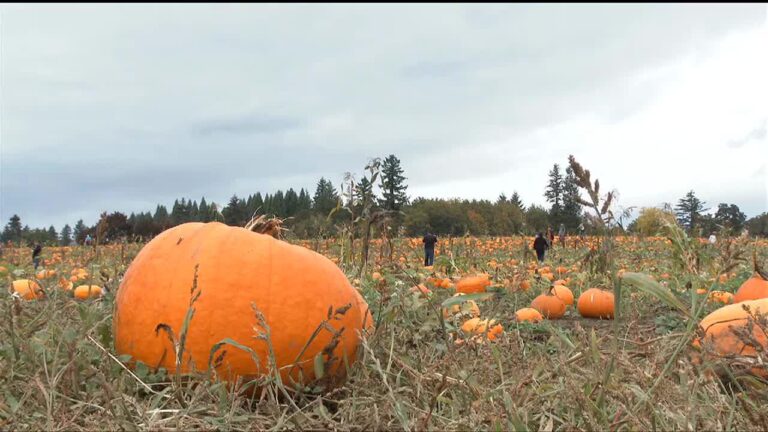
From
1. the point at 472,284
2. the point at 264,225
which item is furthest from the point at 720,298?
the point at 264,225

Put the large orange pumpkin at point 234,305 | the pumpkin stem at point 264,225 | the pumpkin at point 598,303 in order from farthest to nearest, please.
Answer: the pumpkin at point 598,303, the pumpkin stem at point 264,225, the large orange pumpkin at point 234,305

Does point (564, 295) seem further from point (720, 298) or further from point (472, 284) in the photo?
point (720, 298)

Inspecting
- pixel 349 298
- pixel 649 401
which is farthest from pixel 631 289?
pixel 649 401

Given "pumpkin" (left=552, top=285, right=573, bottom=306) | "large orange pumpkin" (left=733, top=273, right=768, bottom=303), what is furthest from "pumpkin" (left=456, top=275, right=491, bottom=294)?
"large orange pumpkin" (left=733, top=273, right=768, bottom=303)

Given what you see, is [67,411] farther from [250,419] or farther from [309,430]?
[309,430]

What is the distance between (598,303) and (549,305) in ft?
1.74

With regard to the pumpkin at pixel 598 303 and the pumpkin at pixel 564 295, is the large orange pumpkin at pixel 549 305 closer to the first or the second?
the pumpkin at pixel 598 303

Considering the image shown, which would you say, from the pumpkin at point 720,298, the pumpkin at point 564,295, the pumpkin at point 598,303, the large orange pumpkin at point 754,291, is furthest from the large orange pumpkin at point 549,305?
the large orange pumpkin at point 754,291

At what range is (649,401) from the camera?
1714mm

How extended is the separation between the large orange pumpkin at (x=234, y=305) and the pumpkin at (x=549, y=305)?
2.94m

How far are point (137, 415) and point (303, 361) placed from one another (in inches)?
25.5

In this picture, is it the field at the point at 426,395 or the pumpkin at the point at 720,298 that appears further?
the pumpkin at the point at 720,298

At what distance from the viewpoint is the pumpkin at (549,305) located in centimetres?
520

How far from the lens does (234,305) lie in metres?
2.36
